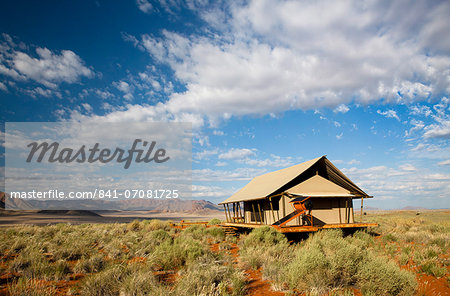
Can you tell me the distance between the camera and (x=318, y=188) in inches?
623

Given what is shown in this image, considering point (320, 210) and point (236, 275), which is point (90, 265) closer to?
point (236, 275)

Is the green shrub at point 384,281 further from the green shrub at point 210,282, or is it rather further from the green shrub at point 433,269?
the green shrub at point 210,282

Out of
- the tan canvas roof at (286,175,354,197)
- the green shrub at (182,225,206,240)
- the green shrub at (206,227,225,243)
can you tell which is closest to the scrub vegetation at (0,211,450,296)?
the tan canvas roof at (286,175,354,197)

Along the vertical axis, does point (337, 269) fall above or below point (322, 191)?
below

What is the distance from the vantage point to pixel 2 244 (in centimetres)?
1130

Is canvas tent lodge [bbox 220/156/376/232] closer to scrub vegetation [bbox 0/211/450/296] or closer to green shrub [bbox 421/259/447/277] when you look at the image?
scrub vegetation [bbox 0/211/450/296]

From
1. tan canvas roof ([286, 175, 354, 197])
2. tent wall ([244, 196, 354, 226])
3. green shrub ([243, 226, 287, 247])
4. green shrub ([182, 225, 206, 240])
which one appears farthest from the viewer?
green shrub ([182, 225, 206, 240])

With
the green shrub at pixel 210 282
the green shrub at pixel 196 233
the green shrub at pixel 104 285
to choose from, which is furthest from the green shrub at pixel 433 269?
the green shrub at pixel 196 233

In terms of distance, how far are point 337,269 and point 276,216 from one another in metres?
9.14

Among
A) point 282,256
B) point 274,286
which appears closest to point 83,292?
point 274,286

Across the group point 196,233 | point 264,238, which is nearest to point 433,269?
point 264,238

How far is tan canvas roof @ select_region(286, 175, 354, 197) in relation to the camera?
15113 mm

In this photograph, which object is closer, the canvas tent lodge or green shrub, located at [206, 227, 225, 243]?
the canvas tent lodge

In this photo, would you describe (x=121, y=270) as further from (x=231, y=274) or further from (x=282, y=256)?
(x=282, y=256)
